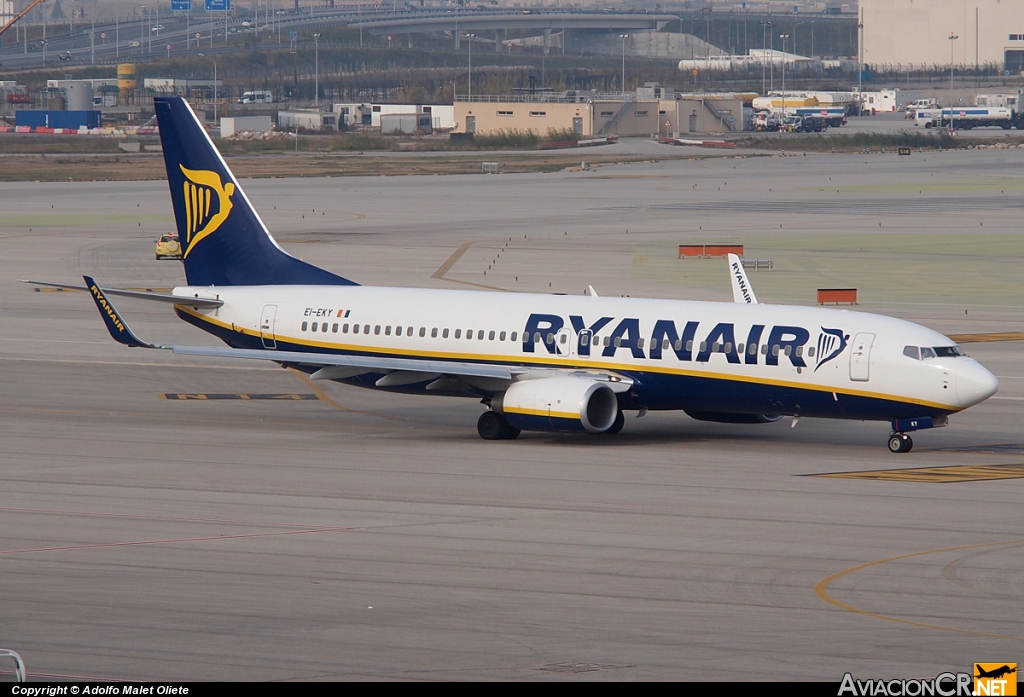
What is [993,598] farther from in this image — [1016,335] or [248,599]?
[1016,335]

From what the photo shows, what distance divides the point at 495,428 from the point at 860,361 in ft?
33.3

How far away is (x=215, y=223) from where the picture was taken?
46.5 meters

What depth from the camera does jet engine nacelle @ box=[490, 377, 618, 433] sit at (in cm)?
3812

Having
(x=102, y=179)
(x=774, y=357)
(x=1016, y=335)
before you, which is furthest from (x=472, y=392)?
(x=102, y=179)

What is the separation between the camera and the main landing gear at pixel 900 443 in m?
37.7

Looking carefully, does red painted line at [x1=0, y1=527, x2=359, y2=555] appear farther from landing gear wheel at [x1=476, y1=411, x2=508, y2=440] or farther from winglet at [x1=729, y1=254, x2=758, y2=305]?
winglet at [x1=729, y1=254, x2=758, y2=305]

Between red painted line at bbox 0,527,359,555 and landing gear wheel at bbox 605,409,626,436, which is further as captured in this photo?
landing gear wheel at bbox 605,409,626,436

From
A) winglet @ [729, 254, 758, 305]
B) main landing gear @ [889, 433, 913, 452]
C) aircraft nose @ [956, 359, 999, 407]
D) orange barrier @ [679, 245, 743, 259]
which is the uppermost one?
winglet @ [729, 254, 758, 305]

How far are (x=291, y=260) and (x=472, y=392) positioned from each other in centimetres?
894

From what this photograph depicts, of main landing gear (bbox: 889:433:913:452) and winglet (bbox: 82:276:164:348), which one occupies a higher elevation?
winglet (bbox: 82:276:164:348)

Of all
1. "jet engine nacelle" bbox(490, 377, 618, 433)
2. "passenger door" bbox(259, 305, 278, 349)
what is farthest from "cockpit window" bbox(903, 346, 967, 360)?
"passenger door" bbox(259, 305, 278, 349)

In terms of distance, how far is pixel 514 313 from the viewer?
135 feet

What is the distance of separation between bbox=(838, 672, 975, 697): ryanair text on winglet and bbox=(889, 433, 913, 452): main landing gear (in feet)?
65.6

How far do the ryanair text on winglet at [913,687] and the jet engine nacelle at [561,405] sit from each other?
20146mm
